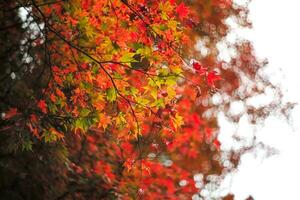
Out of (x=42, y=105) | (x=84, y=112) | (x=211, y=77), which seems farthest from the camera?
(x=42, y=105)

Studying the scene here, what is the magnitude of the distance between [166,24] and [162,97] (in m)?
0.78

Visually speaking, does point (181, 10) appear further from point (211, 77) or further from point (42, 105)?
point (42, 105)

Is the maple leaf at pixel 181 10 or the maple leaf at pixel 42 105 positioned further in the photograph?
the maple leaf at pixel 42 105

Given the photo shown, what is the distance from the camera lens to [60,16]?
4.91 m

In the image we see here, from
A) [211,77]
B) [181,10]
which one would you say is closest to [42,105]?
[181,10]

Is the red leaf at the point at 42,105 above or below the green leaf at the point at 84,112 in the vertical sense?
above

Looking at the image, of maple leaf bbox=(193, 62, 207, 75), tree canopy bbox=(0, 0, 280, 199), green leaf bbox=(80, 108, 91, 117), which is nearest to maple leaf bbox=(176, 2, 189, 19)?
tree canopy bbox=(0, 0, 280, 199)

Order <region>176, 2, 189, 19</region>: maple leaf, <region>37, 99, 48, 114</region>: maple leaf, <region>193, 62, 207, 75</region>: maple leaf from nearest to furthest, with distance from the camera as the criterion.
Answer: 1. <region>193, 62, 207, 75</region>: maple leaf
2. <region>176, 2, 189, 19</region>: maple leaf
3. <region>37, 99, 48, 114</region>: maple leaf

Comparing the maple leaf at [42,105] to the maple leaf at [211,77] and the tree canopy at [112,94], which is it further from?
A: the maple leaf at [211,77]

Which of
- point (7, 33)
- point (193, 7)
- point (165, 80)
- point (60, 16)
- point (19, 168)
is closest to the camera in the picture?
point (165, 80)

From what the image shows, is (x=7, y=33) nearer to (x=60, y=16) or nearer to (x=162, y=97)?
(x=60, y=16)

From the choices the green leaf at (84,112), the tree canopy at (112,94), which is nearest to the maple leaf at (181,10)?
the tree canopy at (112,94)

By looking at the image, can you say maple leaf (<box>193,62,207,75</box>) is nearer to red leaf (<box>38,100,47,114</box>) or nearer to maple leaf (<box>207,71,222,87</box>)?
maple leaf (<box>207,71,222,87</box>)

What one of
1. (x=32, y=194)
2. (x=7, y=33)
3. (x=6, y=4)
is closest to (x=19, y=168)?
(x=32, y=194)
